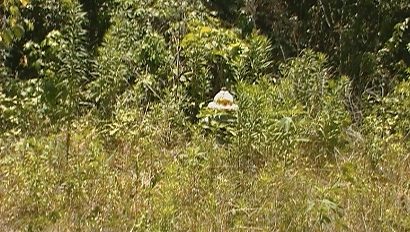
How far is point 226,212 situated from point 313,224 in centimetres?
45

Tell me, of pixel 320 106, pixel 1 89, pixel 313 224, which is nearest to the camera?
pixel 313 224

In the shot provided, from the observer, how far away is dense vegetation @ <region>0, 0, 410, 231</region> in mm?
3990

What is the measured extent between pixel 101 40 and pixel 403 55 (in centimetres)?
227

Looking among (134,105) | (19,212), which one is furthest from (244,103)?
(19,212)

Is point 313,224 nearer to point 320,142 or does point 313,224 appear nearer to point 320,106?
point 320,142

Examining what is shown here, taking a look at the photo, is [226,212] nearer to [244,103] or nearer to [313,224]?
[313,224]

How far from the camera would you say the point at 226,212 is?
394cm

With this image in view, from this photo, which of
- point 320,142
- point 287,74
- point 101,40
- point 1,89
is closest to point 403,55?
point 287,74

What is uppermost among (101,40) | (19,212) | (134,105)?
(101,40)

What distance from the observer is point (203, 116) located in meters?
4.91

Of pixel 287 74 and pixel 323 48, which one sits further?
pixel 323 48

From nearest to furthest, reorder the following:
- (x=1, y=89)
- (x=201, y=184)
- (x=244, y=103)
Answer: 1. (x=201, y=184)
2. (x=244, y=103)
3. (x=1, y=89)

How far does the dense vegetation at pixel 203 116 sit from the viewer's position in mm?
3990

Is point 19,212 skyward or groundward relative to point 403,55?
groundward
